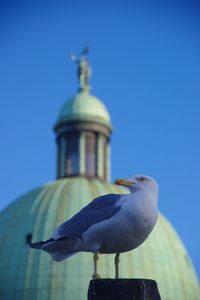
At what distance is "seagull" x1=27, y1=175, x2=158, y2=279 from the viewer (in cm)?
832

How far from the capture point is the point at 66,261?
3991 centimetres

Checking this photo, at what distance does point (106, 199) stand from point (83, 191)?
34842 mm

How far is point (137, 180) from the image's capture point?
872 centimetres

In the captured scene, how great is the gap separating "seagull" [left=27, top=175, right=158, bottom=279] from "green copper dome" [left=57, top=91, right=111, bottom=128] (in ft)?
137

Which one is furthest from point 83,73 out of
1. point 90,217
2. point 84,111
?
point 90,217

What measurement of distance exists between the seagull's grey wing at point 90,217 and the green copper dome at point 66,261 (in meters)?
29.0

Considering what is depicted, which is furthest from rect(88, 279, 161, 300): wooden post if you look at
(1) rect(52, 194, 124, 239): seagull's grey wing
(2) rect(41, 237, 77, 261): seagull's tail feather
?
(1) rect(52, 194, 124, 239): seagull's grey wing

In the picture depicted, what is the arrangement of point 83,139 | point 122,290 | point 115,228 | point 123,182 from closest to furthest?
point 122,290 → point 115,228 → point 123,182 → point 83,139

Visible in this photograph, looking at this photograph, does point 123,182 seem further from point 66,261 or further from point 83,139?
point 83,139

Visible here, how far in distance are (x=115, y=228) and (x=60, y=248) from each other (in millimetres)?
615

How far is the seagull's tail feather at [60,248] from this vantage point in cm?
838

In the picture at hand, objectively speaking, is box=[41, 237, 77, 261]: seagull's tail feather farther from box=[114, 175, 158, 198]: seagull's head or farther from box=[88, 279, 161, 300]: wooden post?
box=[88, 279, 161, 300]: wooden post

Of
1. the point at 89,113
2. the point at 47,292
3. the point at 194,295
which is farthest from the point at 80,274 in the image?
the point at 89,113

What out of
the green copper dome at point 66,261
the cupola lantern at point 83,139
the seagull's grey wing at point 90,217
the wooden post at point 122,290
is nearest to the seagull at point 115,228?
the seagull's grey wing at point 90,217
